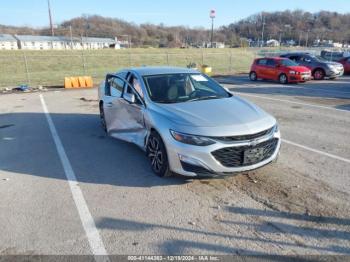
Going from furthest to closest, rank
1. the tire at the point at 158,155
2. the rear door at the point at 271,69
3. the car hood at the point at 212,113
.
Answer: the rear door at the point at 271,69, the tire at the point at 158,155, the car hood at the point at 212,113

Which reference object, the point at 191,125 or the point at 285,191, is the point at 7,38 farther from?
the point at 285,191

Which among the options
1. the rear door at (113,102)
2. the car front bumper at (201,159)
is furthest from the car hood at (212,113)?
the rear door at (113,102)

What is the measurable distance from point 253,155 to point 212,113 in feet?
2.73

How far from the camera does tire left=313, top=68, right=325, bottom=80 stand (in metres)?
19.4

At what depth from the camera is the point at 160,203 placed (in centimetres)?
411

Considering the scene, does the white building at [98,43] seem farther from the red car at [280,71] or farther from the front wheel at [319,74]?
the front wheel at [319,74]

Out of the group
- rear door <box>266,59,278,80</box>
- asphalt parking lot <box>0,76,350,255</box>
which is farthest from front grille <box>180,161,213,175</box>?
rear door <box>266,59,278,80</box>

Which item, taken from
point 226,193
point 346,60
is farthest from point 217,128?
point 346,60

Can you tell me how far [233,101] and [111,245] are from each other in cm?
302

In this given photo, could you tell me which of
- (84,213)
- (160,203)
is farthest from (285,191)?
(84,213)

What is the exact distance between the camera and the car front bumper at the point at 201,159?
410 cm

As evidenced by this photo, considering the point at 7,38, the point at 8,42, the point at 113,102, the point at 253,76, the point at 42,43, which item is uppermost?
the point at 7,38

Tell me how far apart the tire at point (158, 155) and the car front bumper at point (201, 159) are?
190 mm

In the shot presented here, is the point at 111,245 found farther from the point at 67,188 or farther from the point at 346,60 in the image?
the point at 346,60
